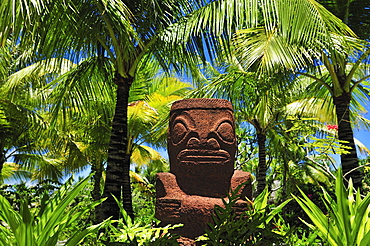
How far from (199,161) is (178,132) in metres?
0.44

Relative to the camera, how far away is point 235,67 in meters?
9.27

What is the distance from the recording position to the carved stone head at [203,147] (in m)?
4.36

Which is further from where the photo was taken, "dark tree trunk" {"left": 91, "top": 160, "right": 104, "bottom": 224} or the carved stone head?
"dark tree trunk" {"left": 91, "top": 160, "right": 104, "bottom": 224}

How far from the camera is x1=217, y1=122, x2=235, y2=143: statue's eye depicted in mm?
4438

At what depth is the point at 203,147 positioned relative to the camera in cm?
438

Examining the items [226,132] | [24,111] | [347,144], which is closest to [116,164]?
[226,132]

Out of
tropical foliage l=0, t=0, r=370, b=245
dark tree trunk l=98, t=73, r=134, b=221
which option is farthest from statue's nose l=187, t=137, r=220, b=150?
dark tree trunk l=98, t=73, r=134, b=221

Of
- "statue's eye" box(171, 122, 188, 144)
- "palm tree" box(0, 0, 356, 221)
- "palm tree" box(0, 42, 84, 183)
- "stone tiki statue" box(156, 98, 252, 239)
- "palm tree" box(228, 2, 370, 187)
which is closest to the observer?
"stone tiki statue" box(156, 98, 252, 239)

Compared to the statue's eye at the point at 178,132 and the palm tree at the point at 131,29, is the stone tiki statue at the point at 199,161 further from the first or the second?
the palm tree at the point at 131,29

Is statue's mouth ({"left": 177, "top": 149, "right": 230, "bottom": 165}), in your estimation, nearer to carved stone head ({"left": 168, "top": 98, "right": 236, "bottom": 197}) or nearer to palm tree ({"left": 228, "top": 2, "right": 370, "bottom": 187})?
carved stone head ({"left": 168, "top": 98, "right": 236, "bottom": 197})

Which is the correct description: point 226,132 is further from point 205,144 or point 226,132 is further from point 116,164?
point 116,164

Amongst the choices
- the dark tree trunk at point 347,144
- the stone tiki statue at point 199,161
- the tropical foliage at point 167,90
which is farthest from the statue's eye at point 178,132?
the dark tree trunk at point 347,144

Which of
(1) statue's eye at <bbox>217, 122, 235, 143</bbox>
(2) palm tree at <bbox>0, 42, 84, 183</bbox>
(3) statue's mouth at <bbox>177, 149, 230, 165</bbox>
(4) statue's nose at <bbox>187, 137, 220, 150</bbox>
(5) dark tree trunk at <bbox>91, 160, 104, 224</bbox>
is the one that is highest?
(2) palm tree at <bbox>0, 42, 84, 183</bbox>

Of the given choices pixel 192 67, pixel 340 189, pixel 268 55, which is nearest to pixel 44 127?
pixel 192 67
